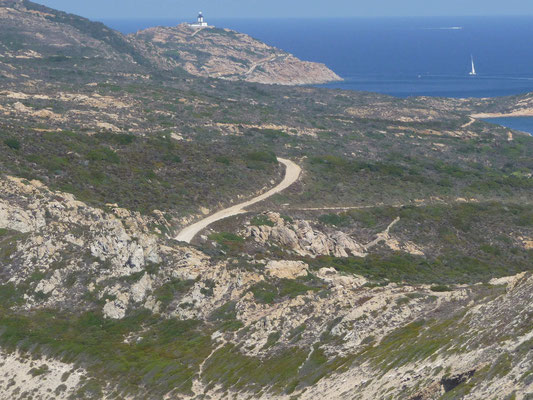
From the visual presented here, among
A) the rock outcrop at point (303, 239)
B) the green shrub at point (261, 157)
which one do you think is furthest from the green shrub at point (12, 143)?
the green shrub at point (261, 157)

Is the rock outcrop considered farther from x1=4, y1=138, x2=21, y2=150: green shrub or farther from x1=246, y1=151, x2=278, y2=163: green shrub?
x1=246, y1=151, x2=278, y2=163: green shrub

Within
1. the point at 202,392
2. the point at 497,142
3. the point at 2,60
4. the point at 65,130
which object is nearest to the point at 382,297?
the point at 202,392

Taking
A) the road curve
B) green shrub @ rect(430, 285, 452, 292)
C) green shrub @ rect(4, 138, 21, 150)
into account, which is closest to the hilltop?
green shrub @ rect(430, 285, 452, 292)

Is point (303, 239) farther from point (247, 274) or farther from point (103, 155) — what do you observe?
point (103, 155)

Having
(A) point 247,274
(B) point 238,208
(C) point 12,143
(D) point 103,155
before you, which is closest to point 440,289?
(A) point 247,274

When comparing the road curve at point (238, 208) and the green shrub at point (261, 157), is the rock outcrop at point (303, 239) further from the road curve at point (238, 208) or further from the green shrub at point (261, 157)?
the green shrub at point (261, 157)

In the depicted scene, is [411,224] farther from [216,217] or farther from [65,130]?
[65,130]
